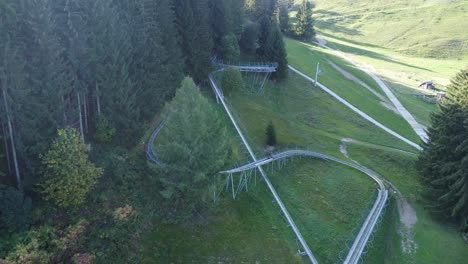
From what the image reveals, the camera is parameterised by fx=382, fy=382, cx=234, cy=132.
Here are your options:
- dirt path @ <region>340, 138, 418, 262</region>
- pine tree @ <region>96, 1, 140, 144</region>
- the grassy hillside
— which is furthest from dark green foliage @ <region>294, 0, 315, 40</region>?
pine tree @ <region>96, 1, 140, 144</region>

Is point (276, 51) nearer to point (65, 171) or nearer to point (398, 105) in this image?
point (398, 105)

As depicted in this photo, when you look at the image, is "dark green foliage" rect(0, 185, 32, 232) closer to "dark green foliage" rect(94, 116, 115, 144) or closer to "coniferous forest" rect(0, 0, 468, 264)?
"coniferous forest" rect(0, 0, 468, 264)

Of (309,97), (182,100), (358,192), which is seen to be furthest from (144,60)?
(309,97)

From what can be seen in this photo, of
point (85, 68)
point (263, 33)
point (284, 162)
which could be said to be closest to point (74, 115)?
point (85, 68)

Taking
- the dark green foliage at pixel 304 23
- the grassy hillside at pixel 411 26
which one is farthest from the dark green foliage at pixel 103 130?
the grassy hillside at pixel 411 26

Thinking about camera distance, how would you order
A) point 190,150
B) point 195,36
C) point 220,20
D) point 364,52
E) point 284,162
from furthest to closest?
point 364,52 → point 220,20 → point 195,36 → point 284,162 → point 190,150

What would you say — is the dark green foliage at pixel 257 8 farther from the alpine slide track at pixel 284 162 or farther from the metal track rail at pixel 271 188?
the alpine slide track at pixel 284 162
